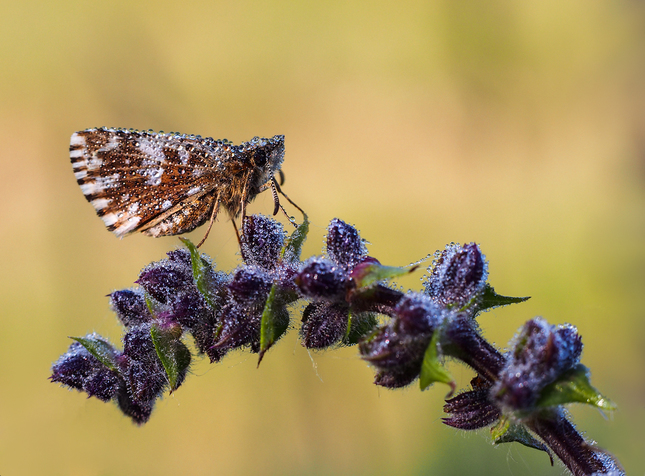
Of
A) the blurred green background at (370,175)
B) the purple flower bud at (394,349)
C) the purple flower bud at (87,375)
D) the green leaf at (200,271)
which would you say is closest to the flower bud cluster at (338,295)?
the purple flower bud at (394,349)

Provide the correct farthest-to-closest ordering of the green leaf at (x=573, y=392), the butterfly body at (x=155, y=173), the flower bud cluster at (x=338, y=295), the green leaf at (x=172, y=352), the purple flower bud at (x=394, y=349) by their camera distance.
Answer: the butterfly body at (x=155, y=173) → the green leaf at (x=172, y=352) → the flower bud cluster at (x=338, y=295) → the purple flower bud at (x=394, y=349) → the green leaf at (x=573, y=392)

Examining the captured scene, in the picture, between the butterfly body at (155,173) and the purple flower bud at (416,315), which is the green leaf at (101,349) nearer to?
the butterfly body at (155,173)

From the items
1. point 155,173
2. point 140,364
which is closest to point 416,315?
point 140,364

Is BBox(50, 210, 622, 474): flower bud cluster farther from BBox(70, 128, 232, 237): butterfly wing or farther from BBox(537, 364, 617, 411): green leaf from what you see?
BBox(70, 128, 232, 237): butterfly wing

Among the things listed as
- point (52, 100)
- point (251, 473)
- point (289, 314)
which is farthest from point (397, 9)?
point (289, 314)

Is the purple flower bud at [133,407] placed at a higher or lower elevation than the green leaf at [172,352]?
lower
